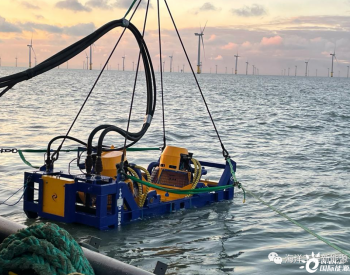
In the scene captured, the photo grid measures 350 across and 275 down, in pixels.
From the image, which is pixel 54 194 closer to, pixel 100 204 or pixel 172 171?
pixel 100 204

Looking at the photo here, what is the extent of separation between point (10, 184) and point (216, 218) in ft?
16.1

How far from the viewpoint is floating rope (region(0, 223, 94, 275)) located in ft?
6.77

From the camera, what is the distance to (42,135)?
21.3 m

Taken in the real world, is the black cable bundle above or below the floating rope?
above

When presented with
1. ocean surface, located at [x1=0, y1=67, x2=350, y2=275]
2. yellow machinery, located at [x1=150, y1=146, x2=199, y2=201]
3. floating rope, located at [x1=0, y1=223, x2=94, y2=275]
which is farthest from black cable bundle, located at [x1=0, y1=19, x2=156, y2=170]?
floating rope, located at [x1=0, y1=223, x2=94, y2=275]

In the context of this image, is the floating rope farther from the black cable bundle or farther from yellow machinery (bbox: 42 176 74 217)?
yellow machinery (bbox: 42 176 74 217)

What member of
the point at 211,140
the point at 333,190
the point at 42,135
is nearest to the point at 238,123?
the point at 211,140

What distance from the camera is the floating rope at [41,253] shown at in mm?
2062

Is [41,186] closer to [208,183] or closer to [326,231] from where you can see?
[208,183]

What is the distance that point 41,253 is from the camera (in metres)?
2.07

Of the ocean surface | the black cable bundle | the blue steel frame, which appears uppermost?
the black cable bundle

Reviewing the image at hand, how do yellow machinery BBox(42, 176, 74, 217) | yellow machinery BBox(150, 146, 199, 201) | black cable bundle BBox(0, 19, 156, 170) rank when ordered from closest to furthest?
black cable bundle BBox(0, 19, 156, 170) < yellow machinery BBox(42, 176, 74, 217) < yellow machinery BBox(150, 146, 199, 201)

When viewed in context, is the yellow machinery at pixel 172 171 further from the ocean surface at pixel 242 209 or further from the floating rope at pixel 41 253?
the floating rope at pixel 41 253

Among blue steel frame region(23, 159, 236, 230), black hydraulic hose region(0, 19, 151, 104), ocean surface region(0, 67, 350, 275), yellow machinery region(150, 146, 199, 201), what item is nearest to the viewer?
black hydraulic hose region(0, 19, 151, 104)
